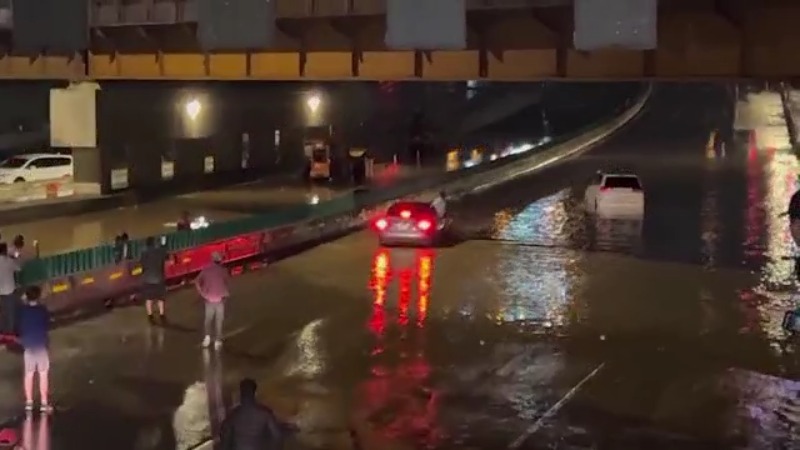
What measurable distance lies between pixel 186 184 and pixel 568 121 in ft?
151

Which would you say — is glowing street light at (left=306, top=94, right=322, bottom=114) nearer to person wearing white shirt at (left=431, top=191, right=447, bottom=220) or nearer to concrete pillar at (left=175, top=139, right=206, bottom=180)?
concrete pillar at (left=175, top=139, right=206, bottom=180)

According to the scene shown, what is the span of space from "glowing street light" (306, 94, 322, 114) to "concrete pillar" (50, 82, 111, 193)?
55.6 ft

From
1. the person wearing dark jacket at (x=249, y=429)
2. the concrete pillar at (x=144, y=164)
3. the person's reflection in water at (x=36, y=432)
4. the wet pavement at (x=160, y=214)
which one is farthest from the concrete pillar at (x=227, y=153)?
the person wearing dark jacket at (x=249, y=429)

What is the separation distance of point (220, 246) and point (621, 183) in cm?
1624

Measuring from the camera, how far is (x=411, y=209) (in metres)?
31.4

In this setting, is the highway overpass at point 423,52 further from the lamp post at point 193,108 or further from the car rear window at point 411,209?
→ the lamp post at point 193,108

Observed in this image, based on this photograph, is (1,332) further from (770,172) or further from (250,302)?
(770,172)

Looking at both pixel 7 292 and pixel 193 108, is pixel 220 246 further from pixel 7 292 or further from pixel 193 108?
pixel 193 108

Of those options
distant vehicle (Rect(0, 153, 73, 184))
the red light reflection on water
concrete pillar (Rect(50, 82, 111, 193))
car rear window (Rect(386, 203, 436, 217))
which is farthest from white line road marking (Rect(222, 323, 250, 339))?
distant vehicle (Rect(0, 153, 73, 184))

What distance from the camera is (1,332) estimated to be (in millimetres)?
18094

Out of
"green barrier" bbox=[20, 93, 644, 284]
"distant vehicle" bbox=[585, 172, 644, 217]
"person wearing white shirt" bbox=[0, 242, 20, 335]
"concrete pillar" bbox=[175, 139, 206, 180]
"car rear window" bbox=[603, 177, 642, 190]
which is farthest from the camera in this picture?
"concrete pillar" bbox=[175, 139, 206, 180]

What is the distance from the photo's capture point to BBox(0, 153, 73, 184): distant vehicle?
47406 mm

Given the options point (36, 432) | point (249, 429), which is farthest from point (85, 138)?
point (249, 429)

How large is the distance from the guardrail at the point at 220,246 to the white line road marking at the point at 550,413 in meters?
9.57
